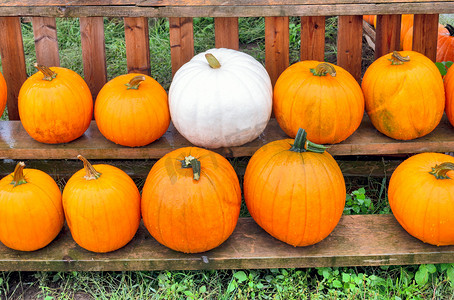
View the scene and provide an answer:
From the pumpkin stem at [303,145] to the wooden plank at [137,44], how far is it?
3.57ft

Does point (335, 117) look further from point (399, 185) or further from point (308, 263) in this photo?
point (308, 263)

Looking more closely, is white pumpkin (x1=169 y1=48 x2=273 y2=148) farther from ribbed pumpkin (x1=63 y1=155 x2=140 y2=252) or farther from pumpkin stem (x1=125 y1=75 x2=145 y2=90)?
ribbed pumpkin (x1=63 y1=155 x2=140 y2=252)

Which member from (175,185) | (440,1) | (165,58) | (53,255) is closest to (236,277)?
(175,185)

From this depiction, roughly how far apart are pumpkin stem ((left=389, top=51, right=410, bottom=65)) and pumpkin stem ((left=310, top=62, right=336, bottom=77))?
0.33m

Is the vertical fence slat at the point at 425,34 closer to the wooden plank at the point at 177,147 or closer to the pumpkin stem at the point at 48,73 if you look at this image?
the wooden plank at the point at 177,147

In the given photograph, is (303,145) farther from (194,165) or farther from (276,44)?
(276,44)

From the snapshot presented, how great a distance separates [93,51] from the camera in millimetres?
2992

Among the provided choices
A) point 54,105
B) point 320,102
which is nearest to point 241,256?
point 320,102

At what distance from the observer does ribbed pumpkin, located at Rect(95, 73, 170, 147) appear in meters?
2.57

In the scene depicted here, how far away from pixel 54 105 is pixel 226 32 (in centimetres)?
101

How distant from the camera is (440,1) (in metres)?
2.74

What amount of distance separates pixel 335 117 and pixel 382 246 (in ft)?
2.11

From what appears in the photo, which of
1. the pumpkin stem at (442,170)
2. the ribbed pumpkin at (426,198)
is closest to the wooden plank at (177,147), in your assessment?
the ribbed pumpkin at (426,198)

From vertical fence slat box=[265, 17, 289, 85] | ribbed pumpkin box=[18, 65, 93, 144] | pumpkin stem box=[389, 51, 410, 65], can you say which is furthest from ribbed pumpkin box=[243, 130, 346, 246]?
ribbed pumpkin box=[18, 65, 93, 144]
